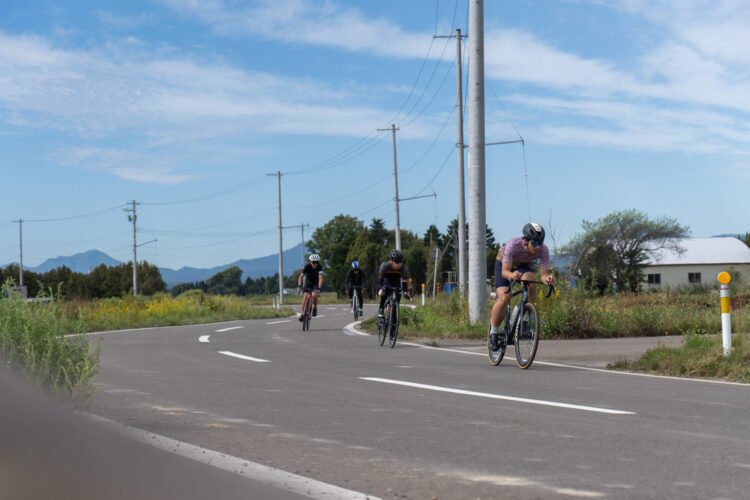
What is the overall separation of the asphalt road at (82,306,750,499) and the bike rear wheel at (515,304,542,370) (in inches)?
7.1

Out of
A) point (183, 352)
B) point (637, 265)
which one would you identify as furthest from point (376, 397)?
point (637, 265)

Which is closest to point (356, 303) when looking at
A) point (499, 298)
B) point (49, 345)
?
point (499, 298)

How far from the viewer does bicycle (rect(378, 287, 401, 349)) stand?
15688mm

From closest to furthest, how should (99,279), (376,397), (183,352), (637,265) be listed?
1. (376,397)
2. (183,352)
3. (637,265)
4. (99,279)

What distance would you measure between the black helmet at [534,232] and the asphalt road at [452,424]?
62.6 inches

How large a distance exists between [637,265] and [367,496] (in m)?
89.0

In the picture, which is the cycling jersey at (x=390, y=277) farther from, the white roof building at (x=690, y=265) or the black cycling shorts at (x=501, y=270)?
the white roof building at (x=690, y=265)

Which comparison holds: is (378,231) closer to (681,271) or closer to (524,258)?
(681,271)

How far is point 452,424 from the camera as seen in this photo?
6535mm

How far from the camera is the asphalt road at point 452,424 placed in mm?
4637

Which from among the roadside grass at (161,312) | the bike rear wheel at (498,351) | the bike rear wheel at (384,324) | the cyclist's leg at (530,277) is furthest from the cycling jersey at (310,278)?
the cyclist's leg at (530,277)

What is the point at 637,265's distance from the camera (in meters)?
89.4

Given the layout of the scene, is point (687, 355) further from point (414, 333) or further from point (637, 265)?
point (637, 265)

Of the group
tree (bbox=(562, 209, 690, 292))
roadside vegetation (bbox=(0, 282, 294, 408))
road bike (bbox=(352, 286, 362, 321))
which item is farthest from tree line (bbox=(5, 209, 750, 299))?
roadside vegetation (bbox=(0, 282, 294, 408))
